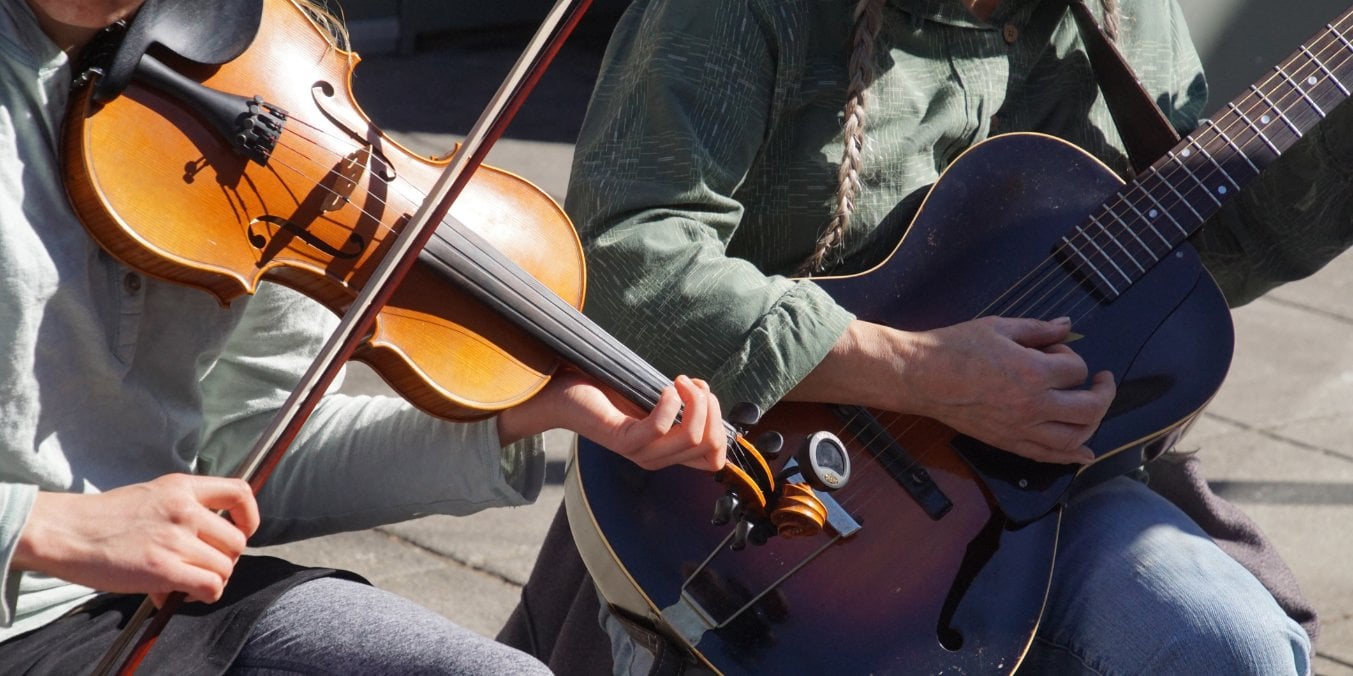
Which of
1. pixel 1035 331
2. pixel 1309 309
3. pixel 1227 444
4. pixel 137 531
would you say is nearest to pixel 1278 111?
pixel 1035 331

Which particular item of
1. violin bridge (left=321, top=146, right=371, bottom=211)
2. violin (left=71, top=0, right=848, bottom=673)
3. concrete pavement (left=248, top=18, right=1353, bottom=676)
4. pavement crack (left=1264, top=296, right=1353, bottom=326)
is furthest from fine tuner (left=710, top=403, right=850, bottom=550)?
pavement crack (left=1264, top=296, right=1353, bottom=326)

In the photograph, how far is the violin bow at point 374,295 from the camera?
3.24 feet

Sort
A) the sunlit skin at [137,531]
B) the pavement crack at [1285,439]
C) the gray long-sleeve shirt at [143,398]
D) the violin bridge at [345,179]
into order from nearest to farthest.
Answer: the sunlit skin at [137,531], the gray long-sleeve shirt at [143,398], the violin bridge at [345,179], the pavement crack at [1285,439]

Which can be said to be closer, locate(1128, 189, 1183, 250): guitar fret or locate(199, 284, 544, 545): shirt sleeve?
locate(199, 284, 544, 545): shirt sleeve

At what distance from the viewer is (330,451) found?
1.32 meters

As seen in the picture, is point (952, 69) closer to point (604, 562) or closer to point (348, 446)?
point (604, 562)

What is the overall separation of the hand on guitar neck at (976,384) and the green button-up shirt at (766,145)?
5cm

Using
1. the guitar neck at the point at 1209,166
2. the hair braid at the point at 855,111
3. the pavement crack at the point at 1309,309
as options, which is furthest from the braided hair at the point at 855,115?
the pavement crack at the point at 1309,309

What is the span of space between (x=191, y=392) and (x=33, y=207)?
0.79ft

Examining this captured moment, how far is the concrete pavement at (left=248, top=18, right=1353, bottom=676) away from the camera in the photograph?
2357 millimetres

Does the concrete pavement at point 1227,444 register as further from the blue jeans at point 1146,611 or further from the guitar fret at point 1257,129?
Answer: the guitar fret at point 1257,129

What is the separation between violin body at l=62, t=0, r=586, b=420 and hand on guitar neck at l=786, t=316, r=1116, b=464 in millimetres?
315

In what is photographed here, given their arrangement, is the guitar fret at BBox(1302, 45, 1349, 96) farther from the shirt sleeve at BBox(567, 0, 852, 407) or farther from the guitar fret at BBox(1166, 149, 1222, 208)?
the shirt sleeve at BBox(567, 0, 852, 407)

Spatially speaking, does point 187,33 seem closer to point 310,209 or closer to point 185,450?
point 310,209
